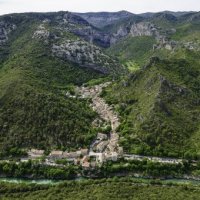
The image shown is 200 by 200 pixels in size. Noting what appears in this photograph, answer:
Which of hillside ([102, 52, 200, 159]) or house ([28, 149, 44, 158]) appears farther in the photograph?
hillside ([102, 52, 200, 159])

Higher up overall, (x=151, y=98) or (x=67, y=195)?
(x=151, y=98)

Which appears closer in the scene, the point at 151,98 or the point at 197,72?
the point at 151,98

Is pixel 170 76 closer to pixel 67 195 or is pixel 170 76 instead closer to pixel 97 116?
pixel 97 116

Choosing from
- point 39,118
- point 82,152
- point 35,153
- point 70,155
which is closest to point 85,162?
point 82,152

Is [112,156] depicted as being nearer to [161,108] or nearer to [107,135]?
[107,135]

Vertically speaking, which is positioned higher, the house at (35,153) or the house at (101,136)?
the house at (101,136)

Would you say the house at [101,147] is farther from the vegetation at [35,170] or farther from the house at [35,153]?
the house at [35,153]

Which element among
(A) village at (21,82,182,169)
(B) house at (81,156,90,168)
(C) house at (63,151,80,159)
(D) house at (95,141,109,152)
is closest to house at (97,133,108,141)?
(A) village at (21,82,182,169)

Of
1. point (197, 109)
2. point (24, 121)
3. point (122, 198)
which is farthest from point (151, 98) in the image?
point (122, 198)

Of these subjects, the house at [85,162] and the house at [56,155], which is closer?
the house at [85,162]

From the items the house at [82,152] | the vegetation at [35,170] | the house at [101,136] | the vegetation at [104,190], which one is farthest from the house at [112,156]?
the house at [101,136]

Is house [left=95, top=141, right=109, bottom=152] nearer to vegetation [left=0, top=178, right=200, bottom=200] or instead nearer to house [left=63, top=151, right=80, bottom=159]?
house [left=63, top=151, right=80, bottom=159]
